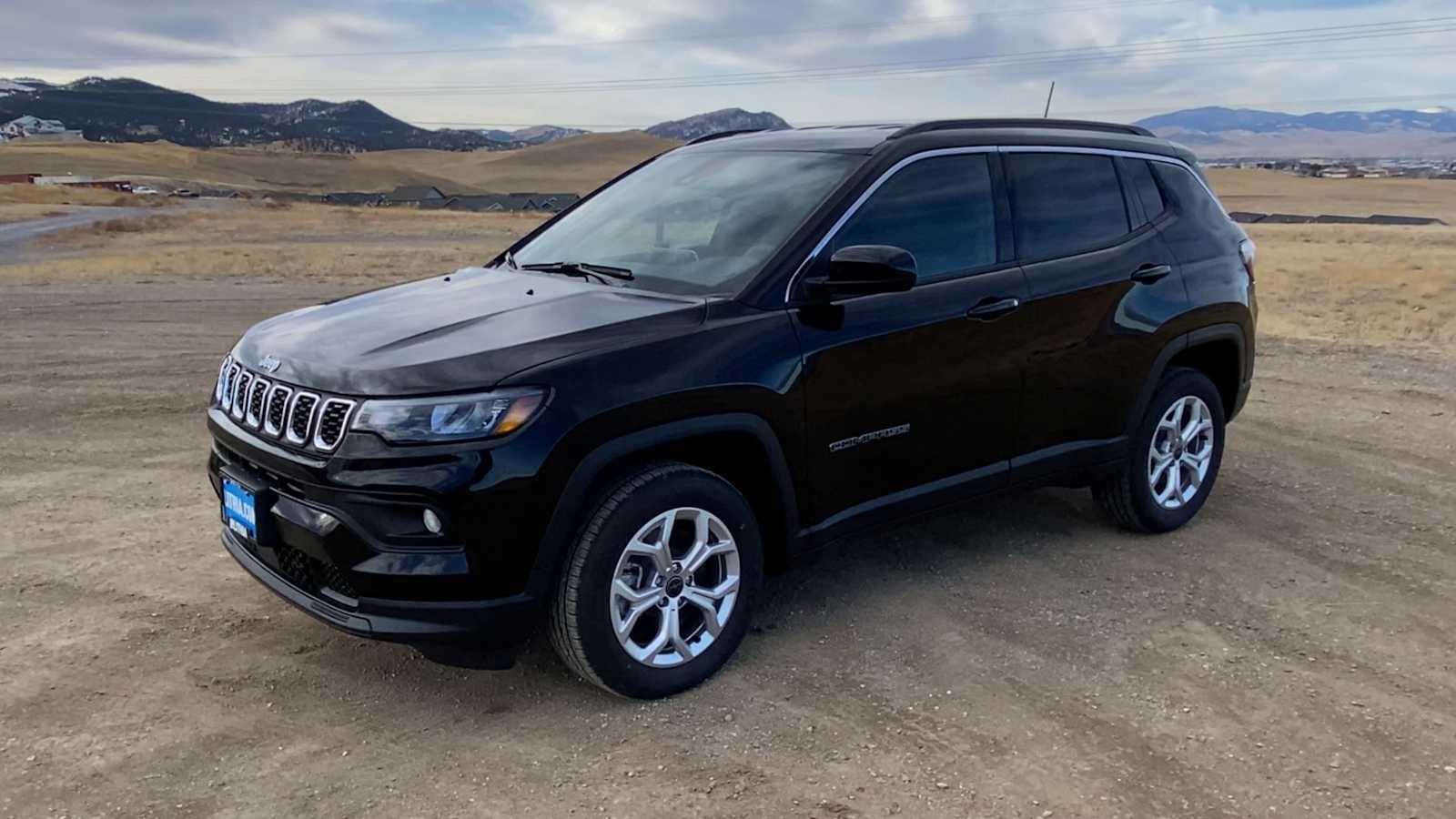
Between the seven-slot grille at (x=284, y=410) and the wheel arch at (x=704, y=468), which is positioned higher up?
the seven-slot grille at (x=284, y=410)

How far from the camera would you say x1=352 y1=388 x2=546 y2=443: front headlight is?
3.12 metres

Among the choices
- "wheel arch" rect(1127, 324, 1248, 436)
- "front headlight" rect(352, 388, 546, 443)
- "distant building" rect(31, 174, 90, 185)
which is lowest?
"wheel arch" rect(1127, 324, 1248, 436)

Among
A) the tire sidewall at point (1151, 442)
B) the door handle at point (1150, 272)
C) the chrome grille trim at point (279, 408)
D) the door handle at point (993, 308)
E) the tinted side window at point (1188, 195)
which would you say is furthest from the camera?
the tinted side window at point (1188, 195)

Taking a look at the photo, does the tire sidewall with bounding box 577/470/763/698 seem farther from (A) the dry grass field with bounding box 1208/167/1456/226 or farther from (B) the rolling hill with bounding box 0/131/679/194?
(B) the rolling hill with bounding box 0/131/679/194

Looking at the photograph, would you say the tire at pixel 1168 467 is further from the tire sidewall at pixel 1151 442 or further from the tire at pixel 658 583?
the tire at pixel 658 583

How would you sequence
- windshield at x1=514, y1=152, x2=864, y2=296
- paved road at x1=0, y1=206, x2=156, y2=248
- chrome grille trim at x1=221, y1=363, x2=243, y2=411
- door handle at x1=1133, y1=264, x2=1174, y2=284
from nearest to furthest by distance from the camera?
chrome grille trim at x1=221, y1=363, x2=243, y2=411, windshield at x1=514, y1=152, x2=864, y2=296, door handle at x1=1133, y1=264, x2=1174, y2=284, paved road at x1=0, y1=206, x2=156, y2=248

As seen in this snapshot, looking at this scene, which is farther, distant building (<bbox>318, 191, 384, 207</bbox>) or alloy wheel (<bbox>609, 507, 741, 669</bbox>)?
distant building (<bbox>318, 191, 384, 207</bbox>)

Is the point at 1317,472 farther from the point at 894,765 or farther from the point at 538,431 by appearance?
the point at 538,431

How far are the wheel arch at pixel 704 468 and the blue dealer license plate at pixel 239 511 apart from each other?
0.98 metres

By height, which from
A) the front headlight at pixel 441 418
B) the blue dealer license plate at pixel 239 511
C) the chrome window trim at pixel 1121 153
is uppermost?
the chrome window trim at pixel 1121 153

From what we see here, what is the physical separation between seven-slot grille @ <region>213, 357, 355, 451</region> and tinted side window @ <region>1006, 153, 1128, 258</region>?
284cm

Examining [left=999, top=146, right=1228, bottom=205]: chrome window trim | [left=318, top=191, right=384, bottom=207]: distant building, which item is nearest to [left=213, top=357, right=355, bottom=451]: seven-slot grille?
[left=999, top=146, right=1228, bottom=205]: chrome window trim

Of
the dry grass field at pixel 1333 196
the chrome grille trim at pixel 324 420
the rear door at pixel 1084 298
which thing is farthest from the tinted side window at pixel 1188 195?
the dry grass field at pixel 1333 196

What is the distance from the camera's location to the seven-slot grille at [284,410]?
3.21 m
